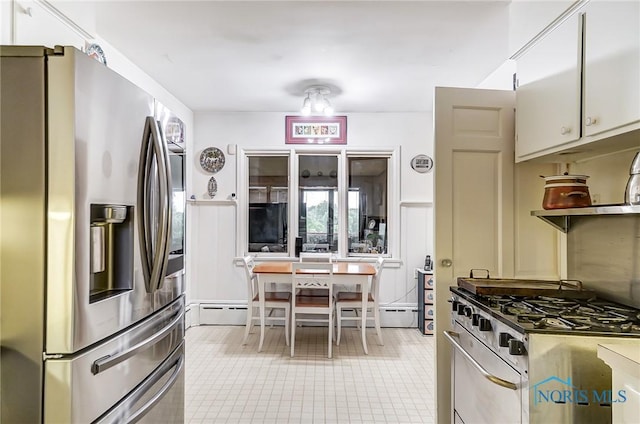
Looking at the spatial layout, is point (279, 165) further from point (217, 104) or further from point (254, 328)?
point (254, 328)

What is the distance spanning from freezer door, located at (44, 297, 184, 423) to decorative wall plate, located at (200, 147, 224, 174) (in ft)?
9.72

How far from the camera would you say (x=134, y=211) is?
1.37 m

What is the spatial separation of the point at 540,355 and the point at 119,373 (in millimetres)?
1467

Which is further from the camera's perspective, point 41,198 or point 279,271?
point 279,271

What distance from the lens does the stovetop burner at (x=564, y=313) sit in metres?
1.28

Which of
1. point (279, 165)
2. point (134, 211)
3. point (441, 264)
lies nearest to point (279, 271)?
point (279, 165)

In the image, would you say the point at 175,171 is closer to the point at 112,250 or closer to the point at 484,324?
the point at 112,250

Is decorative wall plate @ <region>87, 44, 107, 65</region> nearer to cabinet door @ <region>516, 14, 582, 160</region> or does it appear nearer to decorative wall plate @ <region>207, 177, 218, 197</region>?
decorative wall plate @ <region>207, 177, 218, 197</region>

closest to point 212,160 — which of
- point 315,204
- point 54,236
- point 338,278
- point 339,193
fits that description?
point 315,204

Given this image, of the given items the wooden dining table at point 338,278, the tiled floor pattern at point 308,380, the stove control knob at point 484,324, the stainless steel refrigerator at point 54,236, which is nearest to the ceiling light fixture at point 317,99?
the wooden dining table at point 338,278

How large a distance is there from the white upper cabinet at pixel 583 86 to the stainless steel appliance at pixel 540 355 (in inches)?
28.2

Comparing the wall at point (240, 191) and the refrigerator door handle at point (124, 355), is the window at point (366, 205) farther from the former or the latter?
the refrigerator door handle at point (124, 355)

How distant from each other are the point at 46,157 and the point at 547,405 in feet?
5.97

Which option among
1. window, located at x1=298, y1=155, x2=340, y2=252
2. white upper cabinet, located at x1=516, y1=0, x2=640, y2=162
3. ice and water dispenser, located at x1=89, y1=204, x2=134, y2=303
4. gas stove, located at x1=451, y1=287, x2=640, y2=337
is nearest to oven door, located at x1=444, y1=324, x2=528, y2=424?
gas stove, located at x1=451, y1=287, x2=640, y2=337
